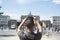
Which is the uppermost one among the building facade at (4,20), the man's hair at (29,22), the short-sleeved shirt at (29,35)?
the man's hair at (29,22)

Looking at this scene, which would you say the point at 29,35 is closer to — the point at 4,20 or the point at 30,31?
the point at 30,31

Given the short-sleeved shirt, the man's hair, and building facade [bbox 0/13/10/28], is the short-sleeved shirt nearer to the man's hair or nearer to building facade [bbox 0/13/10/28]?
the man's hair

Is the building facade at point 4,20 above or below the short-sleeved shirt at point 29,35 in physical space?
below

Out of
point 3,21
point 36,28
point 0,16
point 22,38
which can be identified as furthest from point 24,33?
point 3,21

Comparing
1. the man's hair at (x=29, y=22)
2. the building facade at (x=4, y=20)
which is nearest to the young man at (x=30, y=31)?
the man's hair at (x=29, y=22)

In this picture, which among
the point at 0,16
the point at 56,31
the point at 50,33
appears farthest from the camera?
the point at 56,31

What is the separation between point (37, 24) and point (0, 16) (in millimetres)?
3905

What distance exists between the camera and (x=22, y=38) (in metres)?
1.39

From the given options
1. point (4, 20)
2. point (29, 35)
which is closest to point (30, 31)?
point (29, 35)

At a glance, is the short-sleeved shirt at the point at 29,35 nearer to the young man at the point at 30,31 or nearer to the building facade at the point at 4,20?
the young man at the point at 30,31

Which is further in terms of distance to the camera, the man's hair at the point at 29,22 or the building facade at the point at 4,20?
the building facade at the point at 4,20

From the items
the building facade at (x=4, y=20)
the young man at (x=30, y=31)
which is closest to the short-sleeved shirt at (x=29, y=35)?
the young man at (x=30, y=31)

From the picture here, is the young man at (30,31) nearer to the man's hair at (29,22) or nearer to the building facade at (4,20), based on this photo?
the man's hair at (29,22)

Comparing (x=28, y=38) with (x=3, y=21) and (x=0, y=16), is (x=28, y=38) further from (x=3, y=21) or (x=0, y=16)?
(x=3, y=21)
